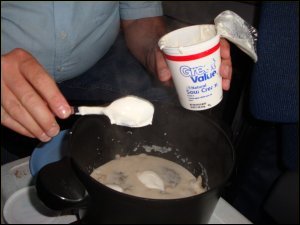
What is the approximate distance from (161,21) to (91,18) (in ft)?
1.30

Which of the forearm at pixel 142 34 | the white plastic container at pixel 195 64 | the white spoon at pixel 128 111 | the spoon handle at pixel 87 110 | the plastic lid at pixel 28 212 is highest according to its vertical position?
the white plastic container at pixel 195 64

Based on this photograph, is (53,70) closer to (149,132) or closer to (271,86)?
(149,132)

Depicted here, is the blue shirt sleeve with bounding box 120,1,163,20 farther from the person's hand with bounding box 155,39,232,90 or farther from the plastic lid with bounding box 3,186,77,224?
the plastic lid with bounding box 3,186,77,224

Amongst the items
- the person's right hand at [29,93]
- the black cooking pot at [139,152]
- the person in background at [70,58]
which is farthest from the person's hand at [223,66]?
the person's right hand at [29,93]

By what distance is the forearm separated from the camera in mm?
1202

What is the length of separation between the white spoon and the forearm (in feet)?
1.47

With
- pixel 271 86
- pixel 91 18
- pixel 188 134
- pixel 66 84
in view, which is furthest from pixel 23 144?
pixel 271 86

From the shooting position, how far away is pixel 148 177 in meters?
0.80

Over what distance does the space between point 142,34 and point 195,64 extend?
584mm

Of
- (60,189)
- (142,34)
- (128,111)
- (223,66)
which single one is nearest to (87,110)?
(128,111)

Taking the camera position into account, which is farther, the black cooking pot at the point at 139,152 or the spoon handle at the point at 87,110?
the spoon handle at the point at 87,110

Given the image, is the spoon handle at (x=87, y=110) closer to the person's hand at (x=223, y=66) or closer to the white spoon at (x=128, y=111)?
the white spoon at (x=128, y=111)

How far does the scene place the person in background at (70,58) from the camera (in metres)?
0.60

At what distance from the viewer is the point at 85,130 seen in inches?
28.1
